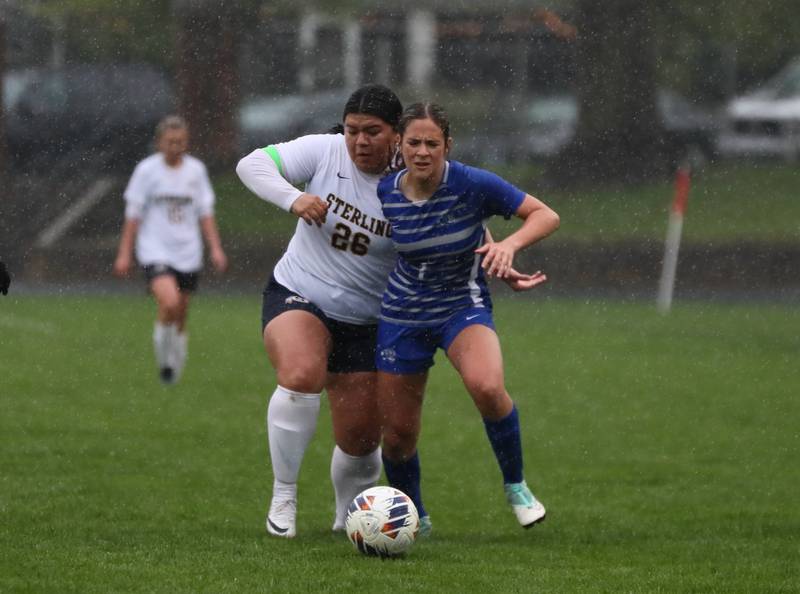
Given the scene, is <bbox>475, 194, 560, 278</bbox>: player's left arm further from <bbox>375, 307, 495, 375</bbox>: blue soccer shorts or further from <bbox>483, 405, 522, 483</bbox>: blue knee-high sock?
<bbox>483, 405, 522, 483</bbox>: blue knee-high sock

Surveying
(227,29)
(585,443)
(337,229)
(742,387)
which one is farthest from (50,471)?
(227,29)

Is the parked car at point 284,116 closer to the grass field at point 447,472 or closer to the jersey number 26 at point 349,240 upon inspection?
the grass field at point 447,472

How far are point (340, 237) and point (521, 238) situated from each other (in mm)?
806

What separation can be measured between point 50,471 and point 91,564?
2809mm

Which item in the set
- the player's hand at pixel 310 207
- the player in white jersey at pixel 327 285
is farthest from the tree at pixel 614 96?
the player's hand at pixel 310 207

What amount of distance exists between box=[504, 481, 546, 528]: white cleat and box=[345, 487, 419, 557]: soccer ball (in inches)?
23.0

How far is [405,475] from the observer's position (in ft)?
23.5

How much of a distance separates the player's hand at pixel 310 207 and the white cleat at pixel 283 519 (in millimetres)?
1154

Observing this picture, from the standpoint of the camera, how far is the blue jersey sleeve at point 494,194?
6.62 meters

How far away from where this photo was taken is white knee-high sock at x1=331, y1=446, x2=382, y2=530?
23.8ft

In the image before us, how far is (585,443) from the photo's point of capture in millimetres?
10484

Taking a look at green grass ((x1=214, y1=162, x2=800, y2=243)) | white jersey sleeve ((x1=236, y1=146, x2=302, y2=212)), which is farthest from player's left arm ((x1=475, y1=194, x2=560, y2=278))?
green grass ((x1=214, y1=162, x2=800, y2=243))

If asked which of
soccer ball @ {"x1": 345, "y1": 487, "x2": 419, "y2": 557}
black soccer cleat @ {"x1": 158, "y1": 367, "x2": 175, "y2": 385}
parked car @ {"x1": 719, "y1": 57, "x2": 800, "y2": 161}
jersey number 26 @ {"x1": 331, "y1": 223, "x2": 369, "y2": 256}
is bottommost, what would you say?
black soccer cleat @ {"x1": 158, "y1": 367, "x2": 175, "y2": 385}

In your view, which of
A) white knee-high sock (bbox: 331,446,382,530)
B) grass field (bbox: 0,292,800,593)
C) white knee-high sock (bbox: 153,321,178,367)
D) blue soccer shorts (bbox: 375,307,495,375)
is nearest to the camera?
grass field (bbox: 0,292,800,593)
